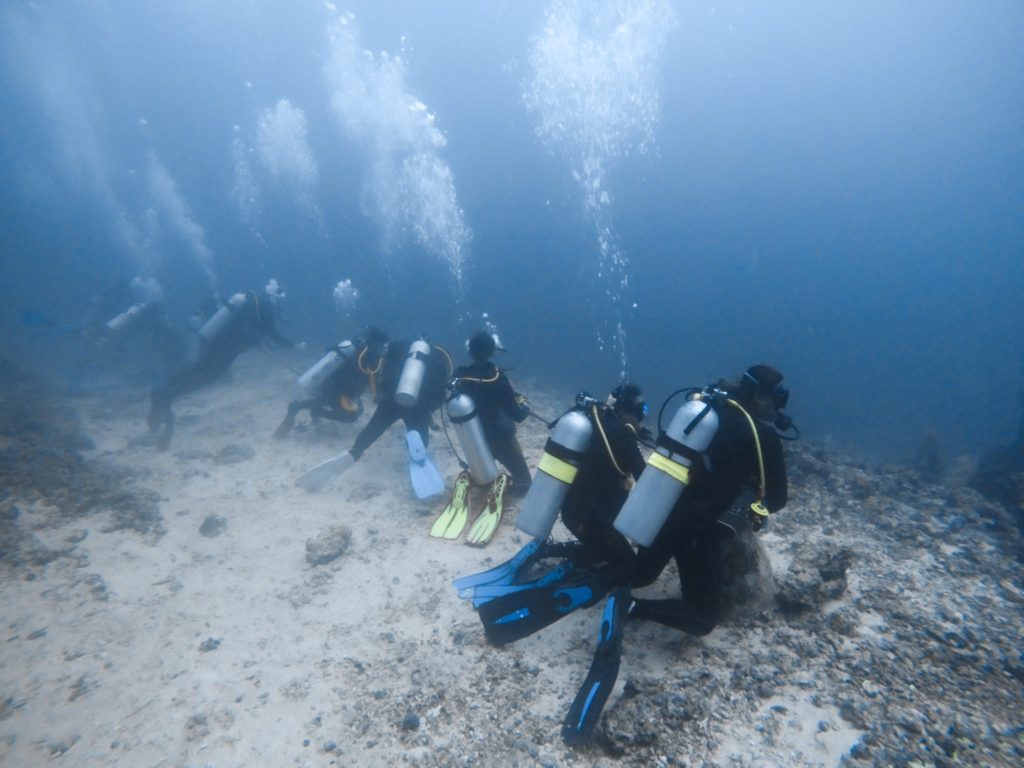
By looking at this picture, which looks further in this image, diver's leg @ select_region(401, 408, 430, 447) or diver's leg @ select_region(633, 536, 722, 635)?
diver's leg @ select_region(401, 408, 430, 447)

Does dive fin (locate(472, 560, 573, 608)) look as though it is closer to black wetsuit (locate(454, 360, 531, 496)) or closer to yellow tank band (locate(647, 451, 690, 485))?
yellow tank band (locate(647, 451, 690, 485))

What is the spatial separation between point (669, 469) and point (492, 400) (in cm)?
335

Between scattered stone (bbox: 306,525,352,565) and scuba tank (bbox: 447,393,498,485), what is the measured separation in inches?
71.1

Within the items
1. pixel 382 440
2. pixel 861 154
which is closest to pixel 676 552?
pixel 382 440

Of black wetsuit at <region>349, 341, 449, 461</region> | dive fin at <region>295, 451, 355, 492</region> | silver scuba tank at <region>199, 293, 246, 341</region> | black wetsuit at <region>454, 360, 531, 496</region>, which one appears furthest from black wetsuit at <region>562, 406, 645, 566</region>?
silver scuba tank at <region>199, 293, 246, 341</region>

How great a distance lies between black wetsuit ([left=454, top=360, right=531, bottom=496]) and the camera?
640 cm

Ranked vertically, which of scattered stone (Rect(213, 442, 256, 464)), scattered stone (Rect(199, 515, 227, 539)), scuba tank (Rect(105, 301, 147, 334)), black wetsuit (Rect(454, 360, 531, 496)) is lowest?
scattered stone (Rect(199, 515, 227, 539))

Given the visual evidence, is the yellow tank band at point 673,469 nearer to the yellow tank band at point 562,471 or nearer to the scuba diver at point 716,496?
the scuba diver at point 716,496

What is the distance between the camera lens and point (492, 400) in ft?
21.3

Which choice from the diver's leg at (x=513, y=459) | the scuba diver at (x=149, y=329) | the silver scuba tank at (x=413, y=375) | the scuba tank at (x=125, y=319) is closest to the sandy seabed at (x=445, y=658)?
the diver's leg at (x=513, y=459)

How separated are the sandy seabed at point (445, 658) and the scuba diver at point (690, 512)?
336 millimetres

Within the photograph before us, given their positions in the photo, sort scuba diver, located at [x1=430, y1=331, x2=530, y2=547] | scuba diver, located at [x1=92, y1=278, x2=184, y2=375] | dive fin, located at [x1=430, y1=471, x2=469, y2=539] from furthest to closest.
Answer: scuba diver, located at [x1=92, y1=278, x2=184, y2=375] → scuba diver, located at [x1=430, y1=331, x2=530, y2=547] → dive fin, located at [x1=430, y1=471, x2=469, y2=539]

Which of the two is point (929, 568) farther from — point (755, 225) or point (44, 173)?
point (755, 225)

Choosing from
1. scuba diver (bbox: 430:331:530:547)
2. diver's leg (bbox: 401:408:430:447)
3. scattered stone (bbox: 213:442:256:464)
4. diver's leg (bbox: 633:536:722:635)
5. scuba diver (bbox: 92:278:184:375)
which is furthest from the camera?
scuba diver (bbox: 92:278:184:375)
